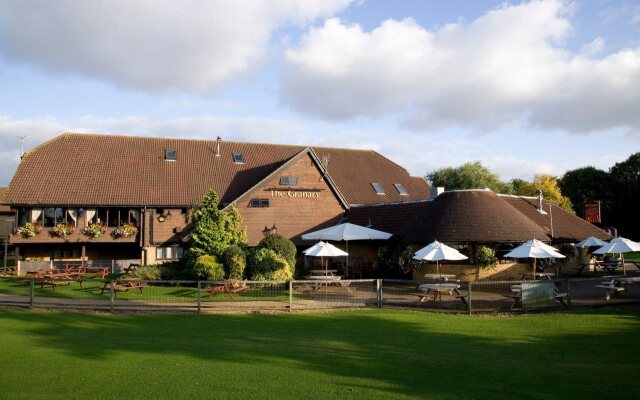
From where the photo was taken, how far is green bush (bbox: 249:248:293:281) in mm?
25047

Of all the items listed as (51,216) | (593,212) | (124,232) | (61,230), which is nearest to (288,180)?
(124,232)

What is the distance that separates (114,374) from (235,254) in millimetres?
15189

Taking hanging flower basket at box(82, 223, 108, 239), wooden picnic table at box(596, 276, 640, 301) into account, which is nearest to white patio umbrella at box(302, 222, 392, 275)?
wooden picnic table at box(596, 276, 640, 301)

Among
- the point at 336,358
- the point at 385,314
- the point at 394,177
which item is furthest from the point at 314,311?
the point at 394,177

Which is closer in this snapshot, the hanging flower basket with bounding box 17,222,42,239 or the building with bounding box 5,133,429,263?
the hanging flower basket with bounding box 17,222,42,239

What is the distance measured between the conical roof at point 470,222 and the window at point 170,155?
714 inches

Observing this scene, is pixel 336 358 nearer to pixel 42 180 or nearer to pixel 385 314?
pixel 385 314

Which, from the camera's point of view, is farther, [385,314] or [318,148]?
[318,148]

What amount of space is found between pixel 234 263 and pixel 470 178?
42779 millimetres

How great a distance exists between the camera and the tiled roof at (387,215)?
101 ft

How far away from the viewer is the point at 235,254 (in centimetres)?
2536

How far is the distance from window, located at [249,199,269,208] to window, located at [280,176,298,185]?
1.56m

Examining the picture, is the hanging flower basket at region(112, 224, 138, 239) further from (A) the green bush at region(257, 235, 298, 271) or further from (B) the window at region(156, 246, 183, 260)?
(A) the green bush at region(257, 235, 298, 271)

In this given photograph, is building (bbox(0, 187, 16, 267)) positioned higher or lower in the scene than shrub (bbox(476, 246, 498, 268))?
higher
